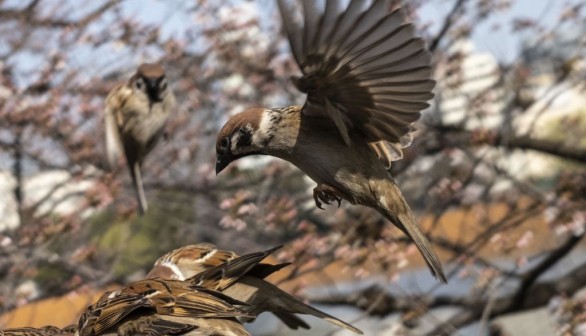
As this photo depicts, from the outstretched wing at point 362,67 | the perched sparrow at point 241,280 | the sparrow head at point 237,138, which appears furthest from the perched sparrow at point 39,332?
the outstretched wing at point 362,67

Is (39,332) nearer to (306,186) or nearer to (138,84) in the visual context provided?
(138,84)

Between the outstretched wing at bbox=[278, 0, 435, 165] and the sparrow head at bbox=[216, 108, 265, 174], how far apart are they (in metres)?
0.14

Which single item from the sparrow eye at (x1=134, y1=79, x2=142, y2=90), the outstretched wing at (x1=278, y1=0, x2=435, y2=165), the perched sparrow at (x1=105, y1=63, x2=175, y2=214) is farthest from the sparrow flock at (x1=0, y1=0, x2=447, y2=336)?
the sparrow eye at (x1=134, y1=79, x2=142, y2=90)

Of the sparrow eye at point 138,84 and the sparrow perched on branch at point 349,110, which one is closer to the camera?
the sparrow perched on branch at point 349,110

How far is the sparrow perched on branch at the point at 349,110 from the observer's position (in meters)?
1.87

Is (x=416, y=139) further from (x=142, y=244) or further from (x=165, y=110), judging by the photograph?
(x=142, y=244)

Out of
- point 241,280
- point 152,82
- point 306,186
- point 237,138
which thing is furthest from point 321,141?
point 306,186

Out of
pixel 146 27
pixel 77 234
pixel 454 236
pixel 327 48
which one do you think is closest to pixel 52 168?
pixel 77 234

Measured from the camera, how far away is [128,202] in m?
5.24

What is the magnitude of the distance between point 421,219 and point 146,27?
90.6 inches

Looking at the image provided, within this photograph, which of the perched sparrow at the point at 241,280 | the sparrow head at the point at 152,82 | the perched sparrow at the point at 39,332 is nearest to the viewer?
the perched sparrow at the point at 39,332

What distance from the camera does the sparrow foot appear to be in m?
2.14

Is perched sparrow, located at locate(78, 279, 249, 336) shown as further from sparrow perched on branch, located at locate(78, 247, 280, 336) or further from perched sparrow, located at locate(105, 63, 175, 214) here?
perched sparrow, located at locate(105, 63, 175, 214)

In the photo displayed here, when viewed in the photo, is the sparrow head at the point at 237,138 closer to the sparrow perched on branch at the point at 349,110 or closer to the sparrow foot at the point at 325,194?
the sparrow perched on branch at the point at 349,110
